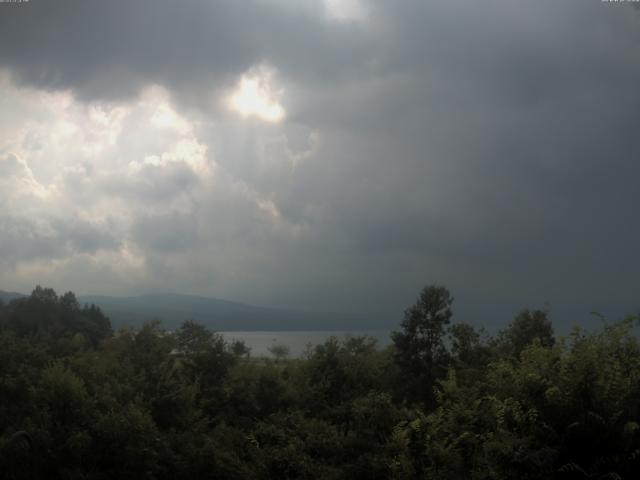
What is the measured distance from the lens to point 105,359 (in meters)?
21.5

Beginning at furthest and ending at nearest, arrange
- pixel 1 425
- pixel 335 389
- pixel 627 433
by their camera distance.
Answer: pixel 335 389, pixel 1 425, pixel 627 433

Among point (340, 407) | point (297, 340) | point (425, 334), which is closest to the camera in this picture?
point (340, 407)

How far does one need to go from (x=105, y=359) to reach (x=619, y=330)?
1844cm

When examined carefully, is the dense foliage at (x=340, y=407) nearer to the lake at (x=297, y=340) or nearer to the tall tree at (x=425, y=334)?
the tall tree at (x=425, y=334)

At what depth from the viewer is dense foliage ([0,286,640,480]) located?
937 centimetres

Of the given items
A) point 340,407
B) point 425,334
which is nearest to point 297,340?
point 425,334

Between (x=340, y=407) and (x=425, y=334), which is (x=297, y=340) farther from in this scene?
(x=340, y=407)

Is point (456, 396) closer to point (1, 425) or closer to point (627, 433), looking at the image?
point (627, 433)

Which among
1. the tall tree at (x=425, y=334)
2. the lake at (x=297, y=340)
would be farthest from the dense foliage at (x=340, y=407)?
the lake at (x=297, y=340)

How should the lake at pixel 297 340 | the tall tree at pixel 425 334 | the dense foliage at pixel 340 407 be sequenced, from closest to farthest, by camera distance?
1. the dense foliage at pixel 340 407
2. the tall tree at pixel 425 334
3. the lake at pixel 297 340

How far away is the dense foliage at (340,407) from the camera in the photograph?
9.37 metres

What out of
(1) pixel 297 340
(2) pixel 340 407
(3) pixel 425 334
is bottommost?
(1) pixel 297 340

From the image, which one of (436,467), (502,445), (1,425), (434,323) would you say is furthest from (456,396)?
(1,425)

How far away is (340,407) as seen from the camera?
18.0 m
